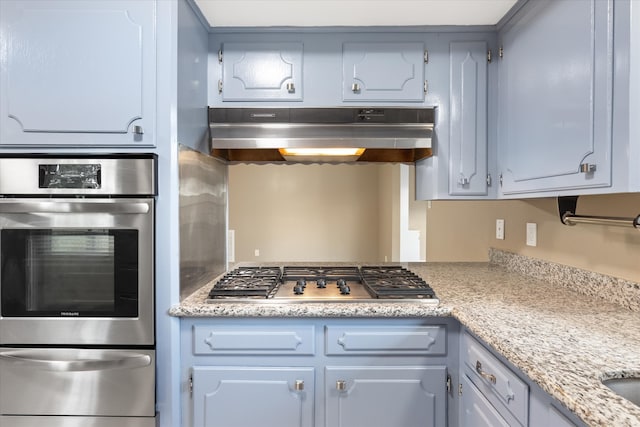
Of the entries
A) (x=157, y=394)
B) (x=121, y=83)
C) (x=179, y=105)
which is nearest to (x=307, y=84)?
(x=179, y=105)

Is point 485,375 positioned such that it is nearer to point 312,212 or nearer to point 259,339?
point 259,339

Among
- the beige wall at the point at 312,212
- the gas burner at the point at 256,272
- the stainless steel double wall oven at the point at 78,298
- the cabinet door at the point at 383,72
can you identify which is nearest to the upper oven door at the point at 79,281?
the stainless steel double wall oven at the point at 78,298

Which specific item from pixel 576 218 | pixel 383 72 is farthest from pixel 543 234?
pixel 383 72

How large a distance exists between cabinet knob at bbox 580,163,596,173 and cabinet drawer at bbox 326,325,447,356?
0.72 meters

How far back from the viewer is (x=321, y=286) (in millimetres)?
1816

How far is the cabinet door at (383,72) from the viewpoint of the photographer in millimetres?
1951

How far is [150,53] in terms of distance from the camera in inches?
60.6

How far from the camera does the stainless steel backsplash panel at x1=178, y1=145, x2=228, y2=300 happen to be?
165 centimetres

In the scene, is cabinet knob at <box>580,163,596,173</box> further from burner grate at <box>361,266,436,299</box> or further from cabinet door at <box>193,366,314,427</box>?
cabinet door at <box>193,366,314,427</box>

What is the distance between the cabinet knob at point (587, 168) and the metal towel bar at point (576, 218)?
8.6 inches

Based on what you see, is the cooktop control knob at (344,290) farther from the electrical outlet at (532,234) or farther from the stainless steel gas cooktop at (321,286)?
the electrical outlet at (532,234)

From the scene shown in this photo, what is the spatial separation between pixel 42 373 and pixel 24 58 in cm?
118

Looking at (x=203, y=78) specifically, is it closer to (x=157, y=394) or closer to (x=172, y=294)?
(x=172, y=294)

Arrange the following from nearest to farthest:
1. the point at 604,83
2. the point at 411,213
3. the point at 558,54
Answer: the point at 604,83 < the point at 558,54 < the point at 411,213
